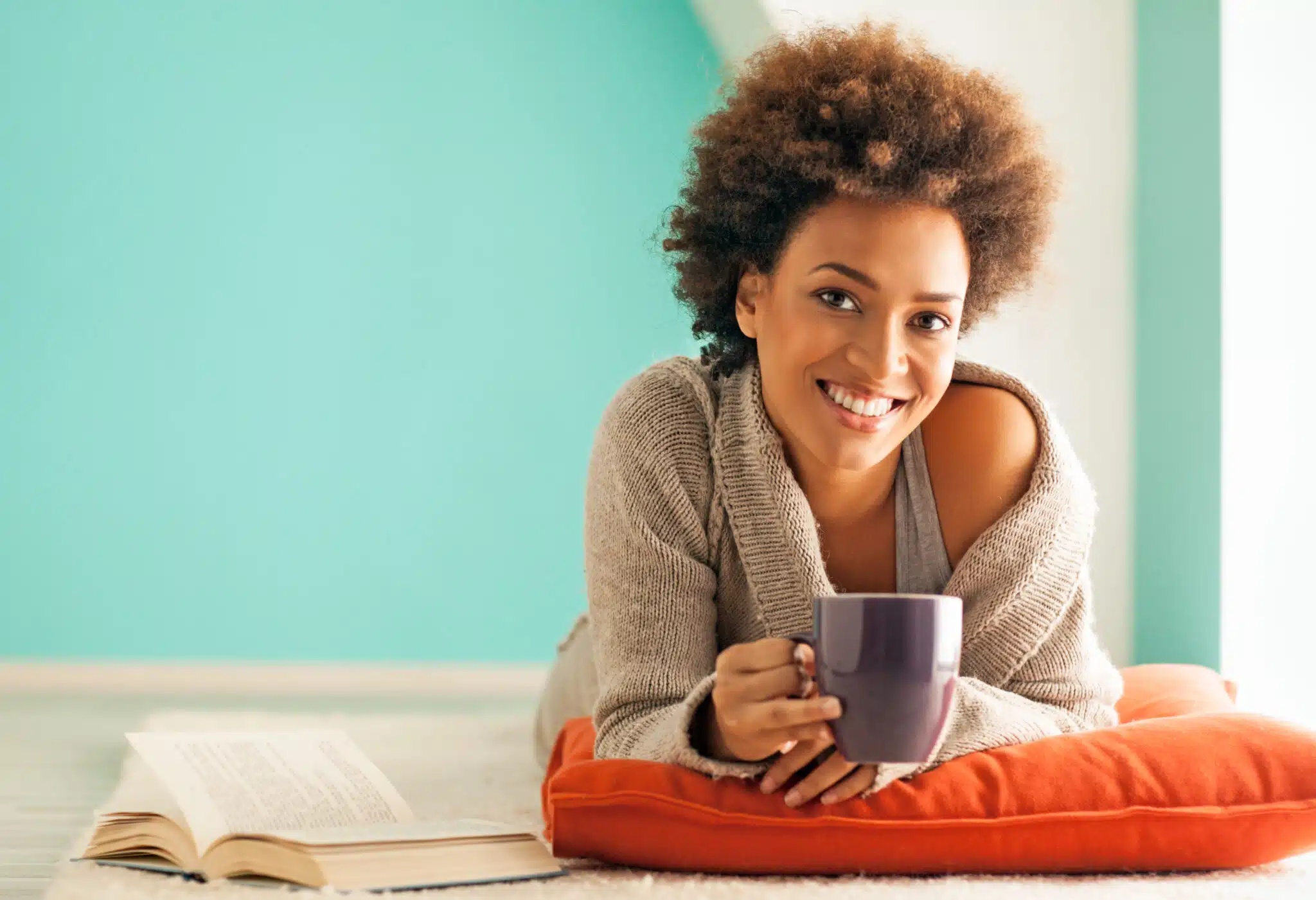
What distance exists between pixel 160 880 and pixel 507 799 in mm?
691

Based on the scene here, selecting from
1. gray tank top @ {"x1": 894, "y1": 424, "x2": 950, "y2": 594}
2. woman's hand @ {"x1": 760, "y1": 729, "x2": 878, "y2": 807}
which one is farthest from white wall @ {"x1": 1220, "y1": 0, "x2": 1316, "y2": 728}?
woman's hand @ {"x1": 760, "y1": 729, "x2": 878, "y2": 807}

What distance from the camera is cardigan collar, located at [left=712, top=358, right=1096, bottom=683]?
4.71 feet

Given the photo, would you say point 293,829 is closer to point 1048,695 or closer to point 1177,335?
point 1048,695

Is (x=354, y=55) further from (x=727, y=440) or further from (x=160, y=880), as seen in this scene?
(x=160, y=880)

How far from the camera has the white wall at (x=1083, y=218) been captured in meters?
2.88

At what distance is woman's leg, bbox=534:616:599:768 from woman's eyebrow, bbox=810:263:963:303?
3.08ft

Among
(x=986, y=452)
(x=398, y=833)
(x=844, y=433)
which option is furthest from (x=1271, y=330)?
(x=398, y=833)

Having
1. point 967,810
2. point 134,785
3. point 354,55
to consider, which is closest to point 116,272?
point 354,55

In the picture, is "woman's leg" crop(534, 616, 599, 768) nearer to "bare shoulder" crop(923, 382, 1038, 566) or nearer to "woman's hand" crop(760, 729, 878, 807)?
"bare shoulder" crop(923, 382, 1038, 566)

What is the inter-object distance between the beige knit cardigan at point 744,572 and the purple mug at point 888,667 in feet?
1.03

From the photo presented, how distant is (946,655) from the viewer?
1.04 m

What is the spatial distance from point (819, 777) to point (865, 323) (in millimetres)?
448

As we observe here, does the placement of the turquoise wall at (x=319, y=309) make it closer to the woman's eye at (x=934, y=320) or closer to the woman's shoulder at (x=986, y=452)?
the woman's shoulder at (x=986, y=452)

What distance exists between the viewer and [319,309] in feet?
13.0
